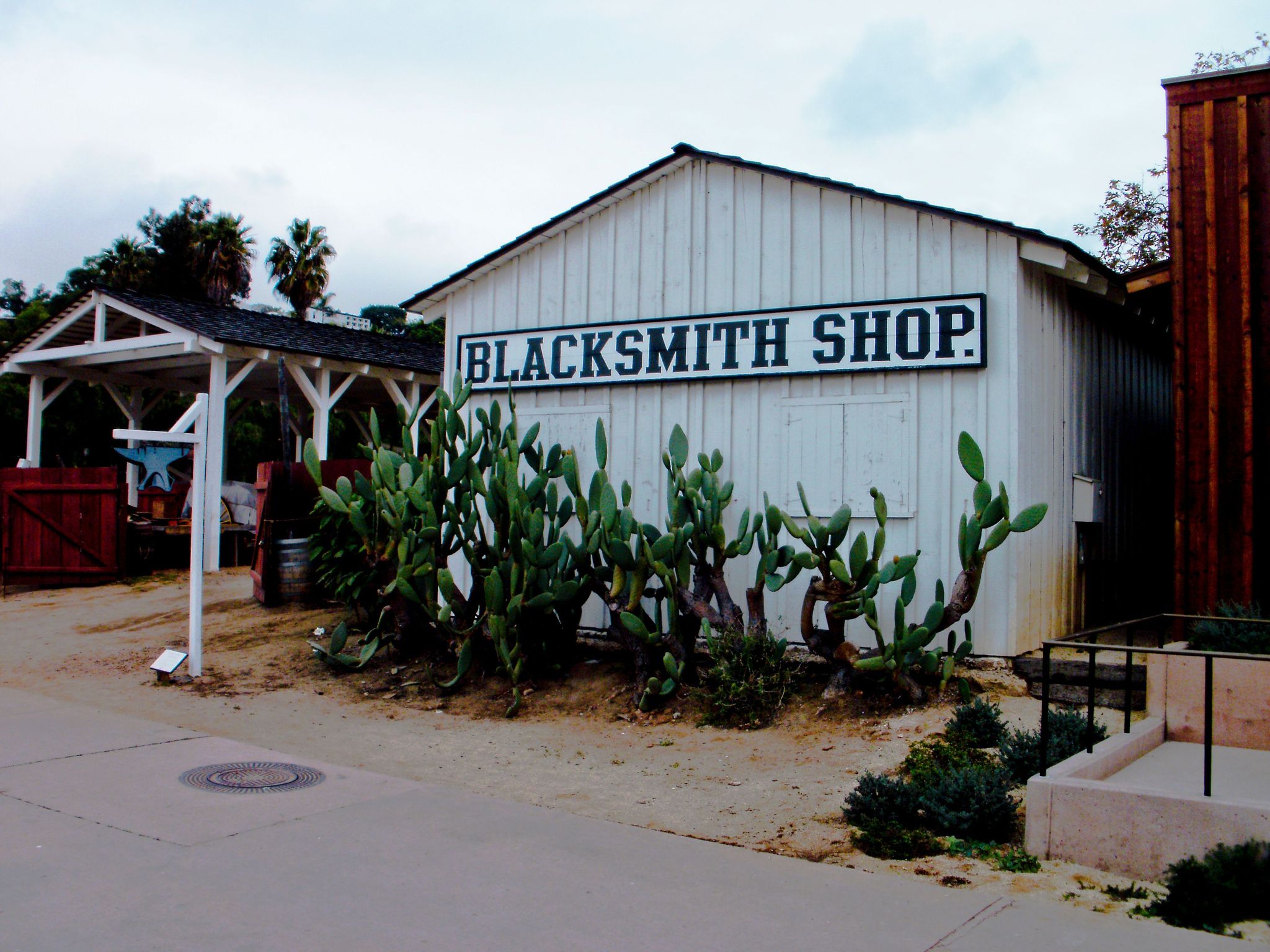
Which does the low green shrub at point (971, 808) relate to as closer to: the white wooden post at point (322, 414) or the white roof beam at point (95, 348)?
the white wooden post at point (322, 414)

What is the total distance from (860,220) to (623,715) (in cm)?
464

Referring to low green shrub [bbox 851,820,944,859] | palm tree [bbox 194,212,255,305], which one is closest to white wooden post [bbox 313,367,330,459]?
low green shrub [bbox 851,820,944,859]

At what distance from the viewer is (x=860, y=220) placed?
9.23 meters

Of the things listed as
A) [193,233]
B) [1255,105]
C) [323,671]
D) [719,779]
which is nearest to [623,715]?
[719,779]

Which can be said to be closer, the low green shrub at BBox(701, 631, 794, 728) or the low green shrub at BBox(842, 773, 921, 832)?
the low green shrub at BBox(842, 773, 921, 832)

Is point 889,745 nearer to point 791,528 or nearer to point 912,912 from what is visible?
point 791,528

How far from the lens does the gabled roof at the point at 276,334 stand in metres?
16.2

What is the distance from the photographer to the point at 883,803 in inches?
220

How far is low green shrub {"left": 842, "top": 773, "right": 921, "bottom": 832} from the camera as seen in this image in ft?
18.1

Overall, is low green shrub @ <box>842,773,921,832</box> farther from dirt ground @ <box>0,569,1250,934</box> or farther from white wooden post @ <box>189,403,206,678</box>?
white wooden post @ <box>189,403,206,678</box>

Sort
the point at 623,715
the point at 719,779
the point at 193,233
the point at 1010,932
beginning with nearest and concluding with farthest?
the point at 1010,932, the point at 719,779, the point at 623,715, the point at 193,233

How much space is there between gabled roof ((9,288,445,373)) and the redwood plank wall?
40.5 feet

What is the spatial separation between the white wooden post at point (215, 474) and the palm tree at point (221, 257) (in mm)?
24474

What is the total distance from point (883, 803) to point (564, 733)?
3.16 m
